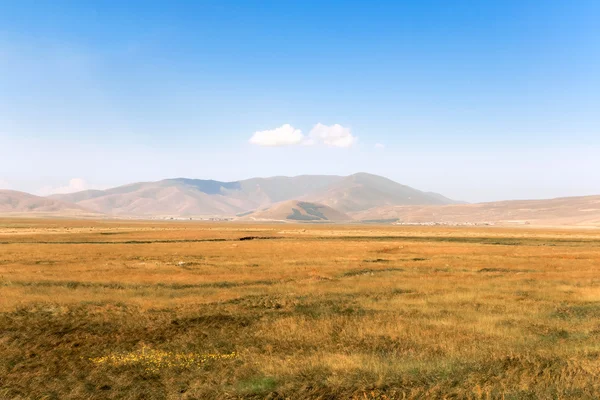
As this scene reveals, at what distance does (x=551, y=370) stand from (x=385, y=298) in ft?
45.9

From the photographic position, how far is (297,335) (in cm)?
1911

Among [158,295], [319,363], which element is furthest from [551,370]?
[158,295]

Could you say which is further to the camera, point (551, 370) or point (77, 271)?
point (77, 271)

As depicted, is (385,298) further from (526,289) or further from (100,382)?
(100,382)

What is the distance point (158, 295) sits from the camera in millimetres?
28734

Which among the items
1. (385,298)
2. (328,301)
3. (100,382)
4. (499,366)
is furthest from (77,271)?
(499,366)

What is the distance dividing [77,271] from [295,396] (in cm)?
3245

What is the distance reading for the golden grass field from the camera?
42.8 feet

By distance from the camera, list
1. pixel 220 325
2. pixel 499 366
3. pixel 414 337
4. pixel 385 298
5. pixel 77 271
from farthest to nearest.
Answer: pixel 77 271, pixel 385 298, pixel 220 325, pixel 414 337, pixel 499 366

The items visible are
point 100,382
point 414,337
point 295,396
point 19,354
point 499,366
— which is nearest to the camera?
point 295,396

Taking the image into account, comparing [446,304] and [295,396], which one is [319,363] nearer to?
[295,396]

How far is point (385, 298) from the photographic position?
91.5 feet

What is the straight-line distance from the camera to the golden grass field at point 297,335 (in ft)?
42.8

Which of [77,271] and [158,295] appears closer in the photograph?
[158,295]
